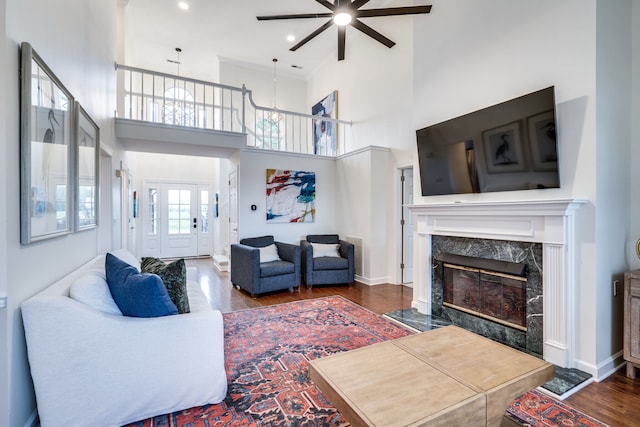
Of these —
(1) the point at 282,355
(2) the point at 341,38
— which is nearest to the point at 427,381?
(1) the point at 282,355

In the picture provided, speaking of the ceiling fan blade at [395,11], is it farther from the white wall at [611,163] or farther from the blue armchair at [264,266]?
the blue armchair at [264,266]

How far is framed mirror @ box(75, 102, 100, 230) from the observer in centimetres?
238

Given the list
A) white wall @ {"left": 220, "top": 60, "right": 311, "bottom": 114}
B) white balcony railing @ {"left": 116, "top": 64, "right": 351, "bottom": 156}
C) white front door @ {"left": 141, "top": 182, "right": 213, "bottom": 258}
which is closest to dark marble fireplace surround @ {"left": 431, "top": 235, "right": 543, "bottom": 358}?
white balcony railing @ {"left": 116, "top": 64, "right": 351, "bottom": 156}

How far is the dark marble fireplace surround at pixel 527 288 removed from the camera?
2.56 m

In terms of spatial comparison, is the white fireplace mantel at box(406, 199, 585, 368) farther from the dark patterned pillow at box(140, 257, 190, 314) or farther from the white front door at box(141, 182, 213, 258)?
the white front door at box(141, 182, 213, 258)

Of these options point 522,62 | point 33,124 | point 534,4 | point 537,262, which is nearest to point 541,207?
point 537,262

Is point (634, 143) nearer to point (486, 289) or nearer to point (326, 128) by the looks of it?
point (486, 289)

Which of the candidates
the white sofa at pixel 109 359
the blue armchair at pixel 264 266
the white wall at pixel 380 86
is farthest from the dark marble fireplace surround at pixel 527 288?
the white sofa at pixel 109 359

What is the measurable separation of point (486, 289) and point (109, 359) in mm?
3175

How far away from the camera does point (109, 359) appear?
1678 mm

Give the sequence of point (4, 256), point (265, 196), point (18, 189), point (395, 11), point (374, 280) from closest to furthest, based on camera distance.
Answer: point (4, 256)
point (18, 189)
point (395, 11)
point (374, 280)
point (265, 196)

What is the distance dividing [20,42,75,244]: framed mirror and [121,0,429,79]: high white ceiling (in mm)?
4464

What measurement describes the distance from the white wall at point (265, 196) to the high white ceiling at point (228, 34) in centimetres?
263

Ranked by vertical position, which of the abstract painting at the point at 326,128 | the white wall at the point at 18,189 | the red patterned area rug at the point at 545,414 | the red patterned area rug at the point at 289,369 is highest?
the abstract painting at the point at 326,128
